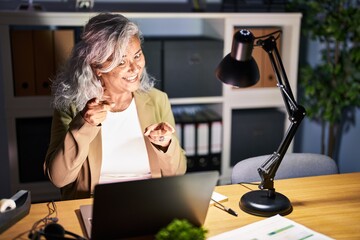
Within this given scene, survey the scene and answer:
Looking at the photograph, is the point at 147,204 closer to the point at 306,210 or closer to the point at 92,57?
the point at 306,210

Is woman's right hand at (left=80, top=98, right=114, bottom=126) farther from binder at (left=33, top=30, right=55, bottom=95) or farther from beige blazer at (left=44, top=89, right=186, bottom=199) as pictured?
binder at (left=33, top=30, right=55, bottom=95)

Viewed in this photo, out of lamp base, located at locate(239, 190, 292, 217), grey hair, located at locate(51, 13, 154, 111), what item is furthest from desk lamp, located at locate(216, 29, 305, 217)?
grey hair, located at locate(51, 13, 154, 111)

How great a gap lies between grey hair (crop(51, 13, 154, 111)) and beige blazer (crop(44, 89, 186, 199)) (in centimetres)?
7

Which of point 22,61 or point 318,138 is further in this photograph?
point 318,138

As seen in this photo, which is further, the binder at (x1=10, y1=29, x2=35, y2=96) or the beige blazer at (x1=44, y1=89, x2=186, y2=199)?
the binder at (x1=10, y1=29, x2=35, y2=96)

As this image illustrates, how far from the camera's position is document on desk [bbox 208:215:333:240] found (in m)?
1.38

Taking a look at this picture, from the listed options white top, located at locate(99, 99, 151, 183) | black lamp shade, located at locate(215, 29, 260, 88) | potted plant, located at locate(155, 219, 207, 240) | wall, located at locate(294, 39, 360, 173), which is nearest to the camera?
potted plant, located at locate(155, 219, 207, 240)

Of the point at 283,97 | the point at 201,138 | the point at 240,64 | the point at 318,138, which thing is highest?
the point at 240,64

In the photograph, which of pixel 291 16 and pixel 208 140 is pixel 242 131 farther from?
pixel 291 16

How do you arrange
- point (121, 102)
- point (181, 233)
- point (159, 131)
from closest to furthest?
point (181, 233) → point (159, 131) → point (121, 102)

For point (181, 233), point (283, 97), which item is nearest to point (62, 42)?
point (283, 97)

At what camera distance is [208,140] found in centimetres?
302

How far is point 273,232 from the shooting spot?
1.41 metres

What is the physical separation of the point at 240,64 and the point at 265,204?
443 mm
